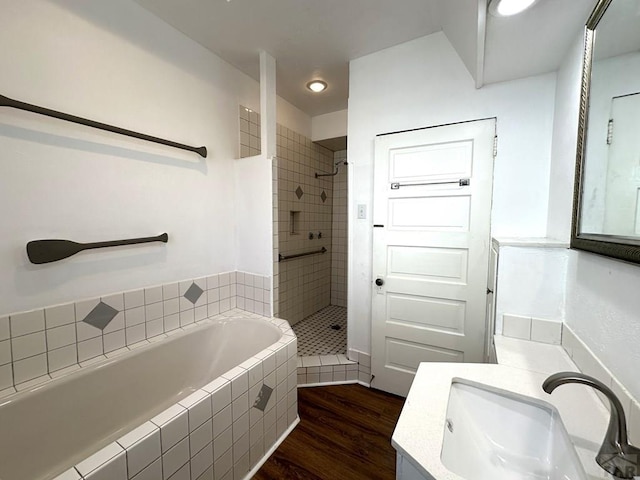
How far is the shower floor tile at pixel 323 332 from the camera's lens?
2.44 metres

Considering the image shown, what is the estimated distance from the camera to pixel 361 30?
171cm

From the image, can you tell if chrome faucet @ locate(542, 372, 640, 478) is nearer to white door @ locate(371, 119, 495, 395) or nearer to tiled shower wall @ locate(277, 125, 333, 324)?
white door @ locate(371, 119, 495, 395)

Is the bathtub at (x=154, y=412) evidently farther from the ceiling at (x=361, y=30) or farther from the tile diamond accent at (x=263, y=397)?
the ceiling at (x=361, y=30)

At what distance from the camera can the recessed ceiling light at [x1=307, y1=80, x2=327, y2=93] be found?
2357 mm

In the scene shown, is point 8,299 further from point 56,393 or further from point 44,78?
point 44,78

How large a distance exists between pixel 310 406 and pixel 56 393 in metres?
1.42

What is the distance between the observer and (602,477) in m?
0.55

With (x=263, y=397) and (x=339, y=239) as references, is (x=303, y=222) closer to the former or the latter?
(x=339, y=239)

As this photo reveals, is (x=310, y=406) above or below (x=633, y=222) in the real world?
below

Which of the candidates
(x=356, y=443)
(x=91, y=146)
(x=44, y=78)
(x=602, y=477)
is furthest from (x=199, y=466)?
(x=44, y=78)

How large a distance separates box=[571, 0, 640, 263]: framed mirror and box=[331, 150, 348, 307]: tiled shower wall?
8.97 feet

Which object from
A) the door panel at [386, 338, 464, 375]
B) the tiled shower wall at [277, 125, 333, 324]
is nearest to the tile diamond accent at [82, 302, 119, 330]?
the tiled shower wall at [277, 125, 333, 324]

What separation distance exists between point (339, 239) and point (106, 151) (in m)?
2.77

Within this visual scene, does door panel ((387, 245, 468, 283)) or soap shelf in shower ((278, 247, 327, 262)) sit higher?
door panel ((387, 245, 468, 283))
